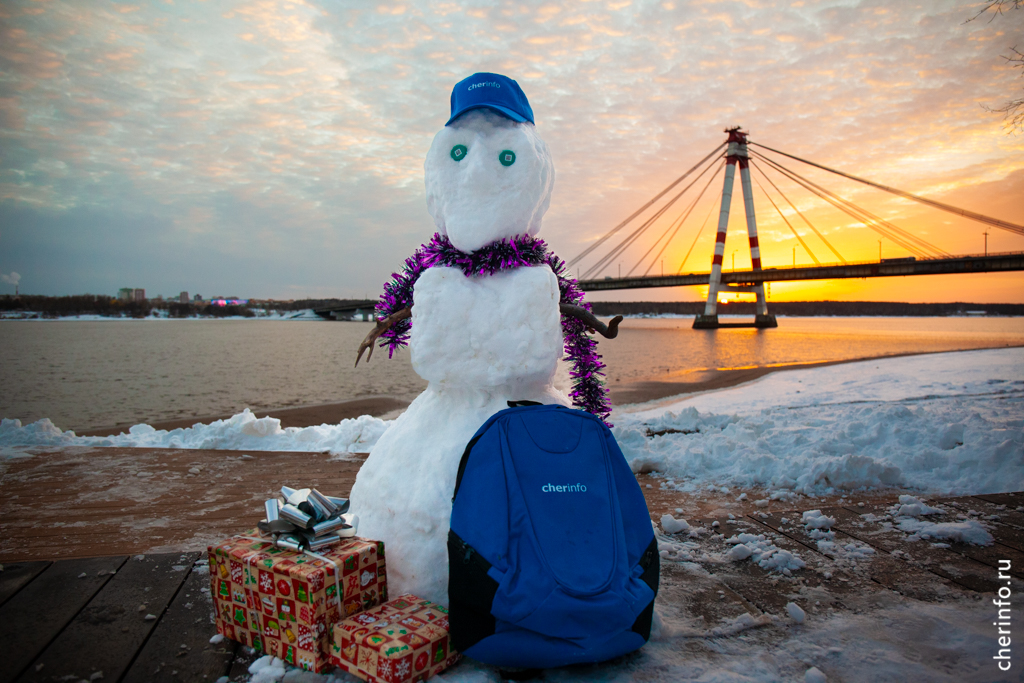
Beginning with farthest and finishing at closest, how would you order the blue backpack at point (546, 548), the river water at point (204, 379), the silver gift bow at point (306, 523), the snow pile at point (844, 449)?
the river water at point (204, 379), the snow pile at point (844, 449), the silver gift bow at point (306, 523), the blue backpack at point (546, 548)

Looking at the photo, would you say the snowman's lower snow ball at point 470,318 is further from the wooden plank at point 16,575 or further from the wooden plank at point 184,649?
the wooden plank at point 16,575

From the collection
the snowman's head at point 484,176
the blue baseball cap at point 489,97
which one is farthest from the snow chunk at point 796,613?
the blue baseball cap at point 489,97

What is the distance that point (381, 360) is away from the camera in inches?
712

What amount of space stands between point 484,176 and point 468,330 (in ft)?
1.78

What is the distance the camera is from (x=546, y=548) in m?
1.32

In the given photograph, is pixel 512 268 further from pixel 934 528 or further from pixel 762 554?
pixel 934 528

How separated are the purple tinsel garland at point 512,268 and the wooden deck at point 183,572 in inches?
30.5

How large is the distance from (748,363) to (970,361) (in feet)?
17.2

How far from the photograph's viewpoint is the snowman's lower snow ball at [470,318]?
5.72 feet

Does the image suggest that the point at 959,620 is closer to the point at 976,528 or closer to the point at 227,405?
the point at 976,528

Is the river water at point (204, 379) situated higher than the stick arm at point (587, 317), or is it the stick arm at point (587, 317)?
the stick arm at point (587, 317)

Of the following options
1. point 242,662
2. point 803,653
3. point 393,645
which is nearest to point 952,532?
point 803,653

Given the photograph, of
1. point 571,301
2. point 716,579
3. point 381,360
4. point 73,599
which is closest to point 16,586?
point 73,599

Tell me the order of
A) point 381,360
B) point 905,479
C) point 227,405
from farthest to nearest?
point 381,360 < point 227,405 < point 905,479
